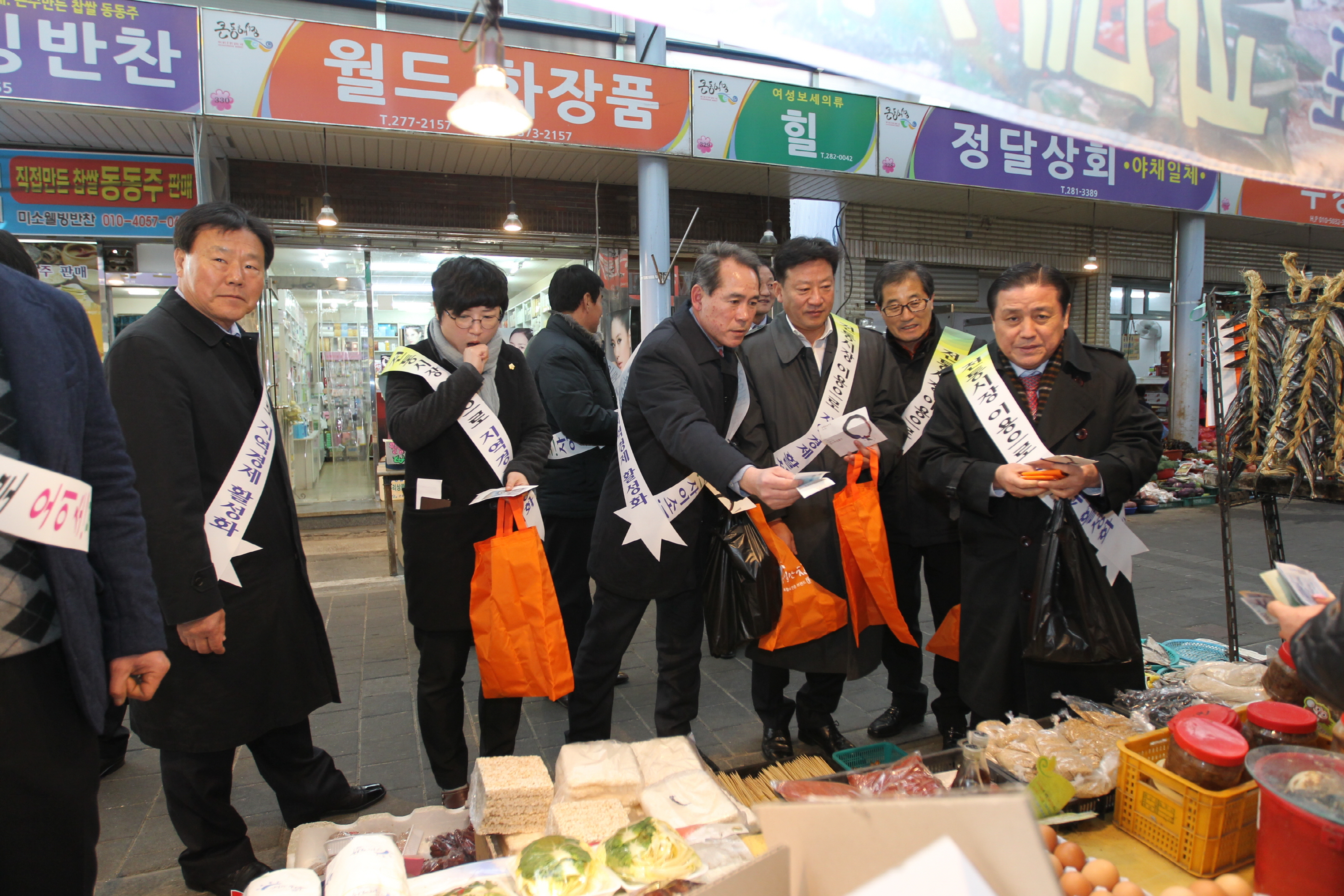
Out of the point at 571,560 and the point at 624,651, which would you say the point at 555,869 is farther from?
the point at 571,560

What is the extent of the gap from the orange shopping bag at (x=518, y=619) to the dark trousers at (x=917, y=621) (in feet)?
4.85

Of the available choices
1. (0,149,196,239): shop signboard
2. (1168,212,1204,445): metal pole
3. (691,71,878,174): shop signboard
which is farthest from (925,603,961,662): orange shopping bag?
(1168,212,1204,445): metal pole

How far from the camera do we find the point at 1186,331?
34.5ft

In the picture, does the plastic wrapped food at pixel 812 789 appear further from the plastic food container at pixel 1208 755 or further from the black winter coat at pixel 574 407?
the black winter coat at pixel 574 407

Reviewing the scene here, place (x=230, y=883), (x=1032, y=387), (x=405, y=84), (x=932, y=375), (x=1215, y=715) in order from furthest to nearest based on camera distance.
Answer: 1. (x=405, y=84)
2. (x=932, y=375)
3. (x=1032, y=387)
4. (x=230, y=883)
5. (x=1215, y=715)

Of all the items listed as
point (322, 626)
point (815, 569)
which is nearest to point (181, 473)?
point (322, 626)

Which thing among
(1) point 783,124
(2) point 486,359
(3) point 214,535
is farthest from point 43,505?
(1) point 783,124

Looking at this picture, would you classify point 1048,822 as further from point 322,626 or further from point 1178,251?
point 1178,251

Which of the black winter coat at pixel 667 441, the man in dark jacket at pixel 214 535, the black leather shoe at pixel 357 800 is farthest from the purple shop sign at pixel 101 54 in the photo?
the black leather shoe at pixel 357 800

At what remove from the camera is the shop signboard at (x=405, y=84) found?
217 inches

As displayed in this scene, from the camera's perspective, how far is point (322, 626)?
245cm

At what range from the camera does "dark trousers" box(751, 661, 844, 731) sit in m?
3.07

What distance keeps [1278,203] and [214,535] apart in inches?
492

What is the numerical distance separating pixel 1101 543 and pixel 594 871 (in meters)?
1.87
